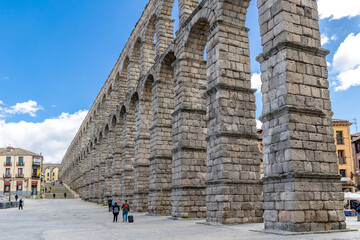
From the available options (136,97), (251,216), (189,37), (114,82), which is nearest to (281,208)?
(251,216)

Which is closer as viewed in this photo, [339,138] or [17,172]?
[339,138]

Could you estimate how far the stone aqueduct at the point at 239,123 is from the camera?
9.36 meters

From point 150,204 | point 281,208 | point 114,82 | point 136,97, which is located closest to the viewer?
point 281,208

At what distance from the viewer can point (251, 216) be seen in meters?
12.7

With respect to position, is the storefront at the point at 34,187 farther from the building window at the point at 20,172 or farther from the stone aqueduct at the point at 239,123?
the stone aqueduct at the point at 239,123

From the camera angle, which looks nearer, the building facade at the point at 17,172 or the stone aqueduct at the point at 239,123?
the stone aqueduct at the point at 239,123

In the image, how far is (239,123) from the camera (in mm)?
13234

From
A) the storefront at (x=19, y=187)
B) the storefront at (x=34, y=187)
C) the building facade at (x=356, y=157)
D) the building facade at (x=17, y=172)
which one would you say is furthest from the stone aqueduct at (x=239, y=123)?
the storefront at (x=34, y=187)

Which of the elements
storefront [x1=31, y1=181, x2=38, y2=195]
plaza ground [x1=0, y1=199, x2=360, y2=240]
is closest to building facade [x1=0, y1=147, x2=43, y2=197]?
Result: storefront [x1=31, y1=181, x2=38, y2=195]

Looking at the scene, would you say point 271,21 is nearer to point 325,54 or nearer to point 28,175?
point 325,54

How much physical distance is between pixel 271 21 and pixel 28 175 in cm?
6190

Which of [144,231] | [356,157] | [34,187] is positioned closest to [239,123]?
[144,231]

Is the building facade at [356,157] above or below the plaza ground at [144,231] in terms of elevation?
above

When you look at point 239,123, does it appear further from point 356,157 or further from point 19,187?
point 19,187
